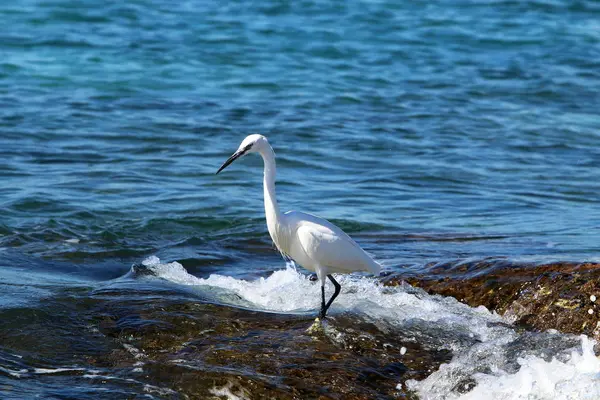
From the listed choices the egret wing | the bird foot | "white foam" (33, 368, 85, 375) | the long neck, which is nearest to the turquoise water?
"white foam" (33, 368, 85, 375)

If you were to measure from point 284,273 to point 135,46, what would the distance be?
11.4 meters

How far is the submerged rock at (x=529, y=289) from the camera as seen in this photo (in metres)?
A: 6.11

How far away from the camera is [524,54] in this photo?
18.8 metres

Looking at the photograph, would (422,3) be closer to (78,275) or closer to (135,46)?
(135,46)

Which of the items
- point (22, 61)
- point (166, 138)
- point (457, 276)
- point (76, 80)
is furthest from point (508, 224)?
point (22, 61)

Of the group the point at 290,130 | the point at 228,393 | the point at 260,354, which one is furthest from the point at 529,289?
the point at 290,130

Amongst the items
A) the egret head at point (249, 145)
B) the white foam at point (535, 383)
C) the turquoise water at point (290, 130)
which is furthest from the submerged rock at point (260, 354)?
the turquoise water at point (290, 130)

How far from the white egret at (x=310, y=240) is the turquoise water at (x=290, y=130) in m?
1.19

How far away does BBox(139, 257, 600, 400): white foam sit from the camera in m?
5.23

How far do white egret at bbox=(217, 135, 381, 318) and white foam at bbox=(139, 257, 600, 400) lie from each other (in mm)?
290

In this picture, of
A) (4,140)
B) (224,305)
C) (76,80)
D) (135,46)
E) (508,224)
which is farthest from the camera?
(135,46)

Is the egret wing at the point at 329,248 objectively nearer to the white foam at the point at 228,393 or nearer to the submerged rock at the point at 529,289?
the submerged rock at the point at 529,289

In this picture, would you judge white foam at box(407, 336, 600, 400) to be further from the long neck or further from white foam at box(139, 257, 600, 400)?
the long neck

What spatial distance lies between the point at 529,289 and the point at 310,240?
1.41m
